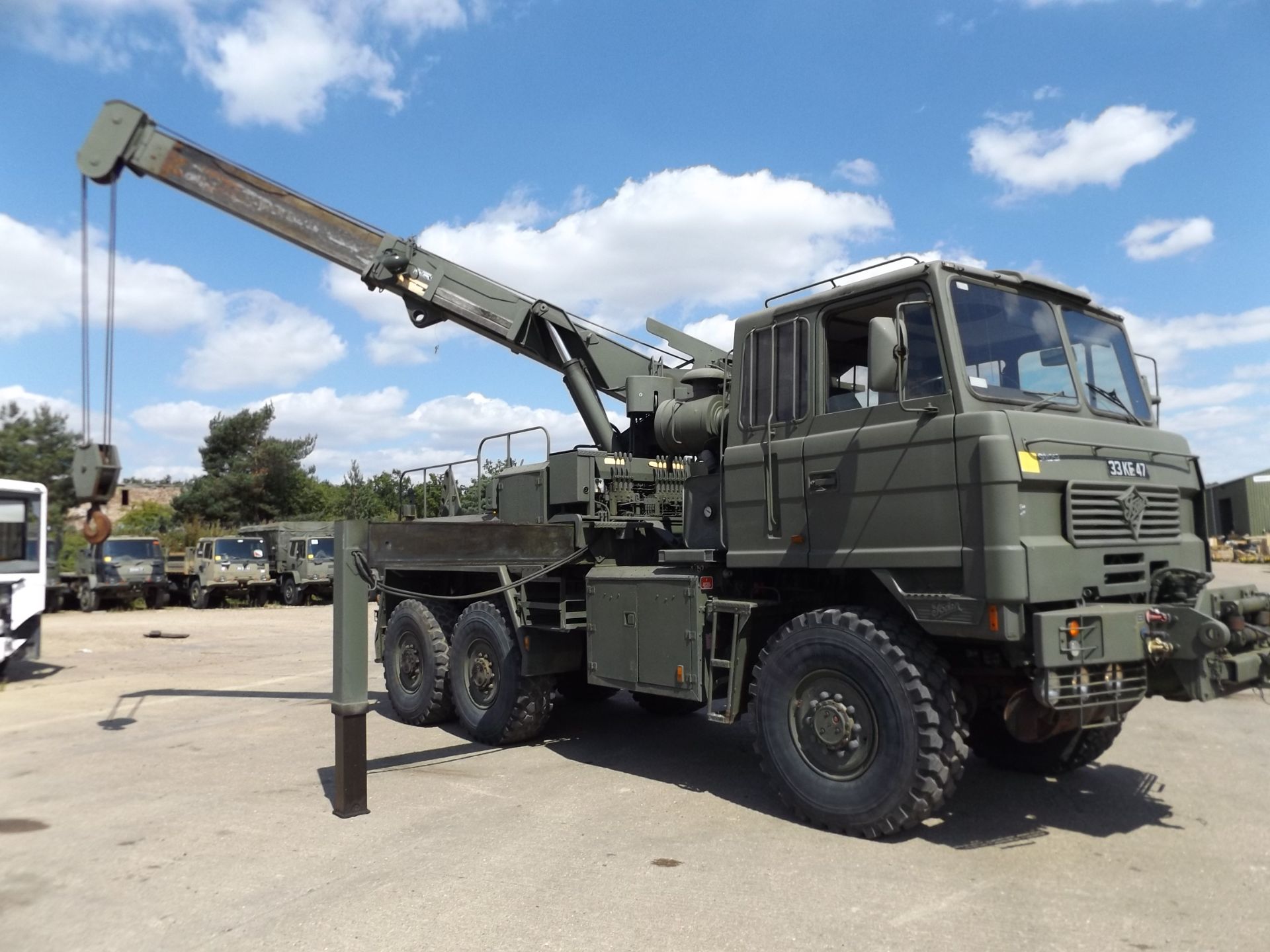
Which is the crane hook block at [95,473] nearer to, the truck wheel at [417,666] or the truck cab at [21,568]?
the truck wheel at [417,666]

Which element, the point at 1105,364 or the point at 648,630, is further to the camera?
the point at 648,630

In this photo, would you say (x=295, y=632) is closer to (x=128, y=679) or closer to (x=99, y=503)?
(x=128, y=679)

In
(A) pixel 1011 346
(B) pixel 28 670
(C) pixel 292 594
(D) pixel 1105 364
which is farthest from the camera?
(C) pixel 292 594

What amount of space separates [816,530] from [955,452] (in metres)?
1.07

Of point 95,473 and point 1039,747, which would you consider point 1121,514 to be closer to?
point 1039,747

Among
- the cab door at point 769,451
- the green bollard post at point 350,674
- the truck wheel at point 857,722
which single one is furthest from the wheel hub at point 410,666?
the truck wheel at point 857,722

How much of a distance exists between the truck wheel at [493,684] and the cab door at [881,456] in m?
3.29

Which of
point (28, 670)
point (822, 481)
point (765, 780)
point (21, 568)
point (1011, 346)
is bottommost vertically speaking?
point (765, 780)

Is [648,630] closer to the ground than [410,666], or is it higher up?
higher up

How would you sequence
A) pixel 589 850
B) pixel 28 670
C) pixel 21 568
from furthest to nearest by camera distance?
pixel 28 670 < pixel 21 568 < pixel 589 850

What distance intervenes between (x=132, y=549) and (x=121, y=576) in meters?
0.95

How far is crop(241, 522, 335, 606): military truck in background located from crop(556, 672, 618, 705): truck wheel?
18646mm

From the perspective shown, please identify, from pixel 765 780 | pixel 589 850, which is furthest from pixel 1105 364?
pixel 589 850

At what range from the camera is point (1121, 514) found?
5.42m
